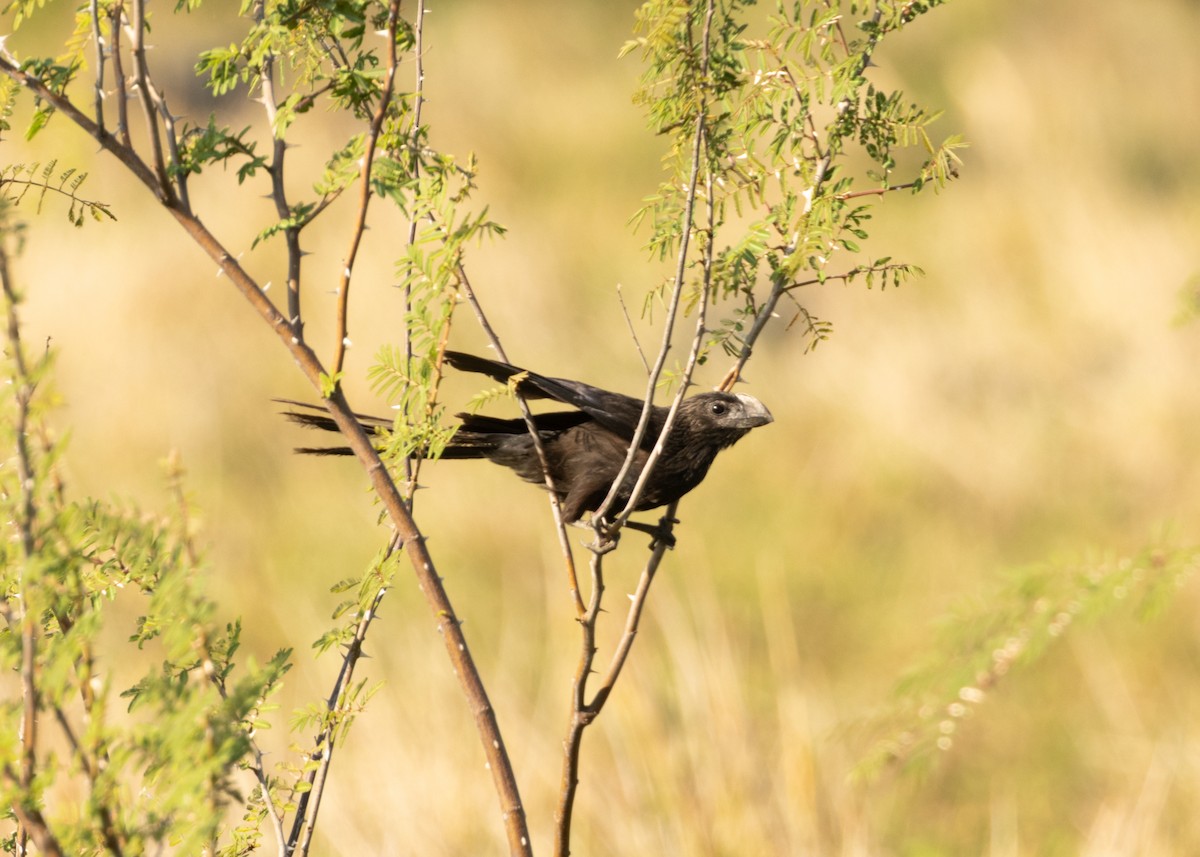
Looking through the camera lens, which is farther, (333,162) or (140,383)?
(140,383)

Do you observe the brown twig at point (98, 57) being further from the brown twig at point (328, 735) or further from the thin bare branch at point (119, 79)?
the brown twig at point (328, 735)

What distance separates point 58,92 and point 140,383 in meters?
9.15

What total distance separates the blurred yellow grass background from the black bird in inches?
52.1

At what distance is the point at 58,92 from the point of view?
1.93 meters

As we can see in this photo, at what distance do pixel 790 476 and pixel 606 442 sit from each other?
5.75 metres

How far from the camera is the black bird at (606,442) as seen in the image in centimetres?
321

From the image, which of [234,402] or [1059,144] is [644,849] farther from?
[1059,144]

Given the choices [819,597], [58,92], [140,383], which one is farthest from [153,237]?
[58,92]

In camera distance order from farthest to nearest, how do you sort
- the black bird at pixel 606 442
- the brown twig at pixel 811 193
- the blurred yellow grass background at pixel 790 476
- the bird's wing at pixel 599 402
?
the blurred yellow grass background at pixel 790 476, the black bird at pixel 606 442, the bird's wing at pixel 599 402, the brown twig at pixel 811 193

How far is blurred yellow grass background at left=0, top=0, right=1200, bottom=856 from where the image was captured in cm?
462

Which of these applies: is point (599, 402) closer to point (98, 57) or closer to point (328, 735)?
point (328, 735)

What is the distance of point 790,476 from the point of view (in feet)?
29.4

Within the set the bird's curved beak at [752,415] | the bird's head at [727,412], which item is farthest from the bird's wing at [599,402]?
the bird's curved beak at [752,415]

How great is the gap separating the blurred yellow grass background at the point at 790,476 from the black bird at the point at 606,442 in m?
1.32
